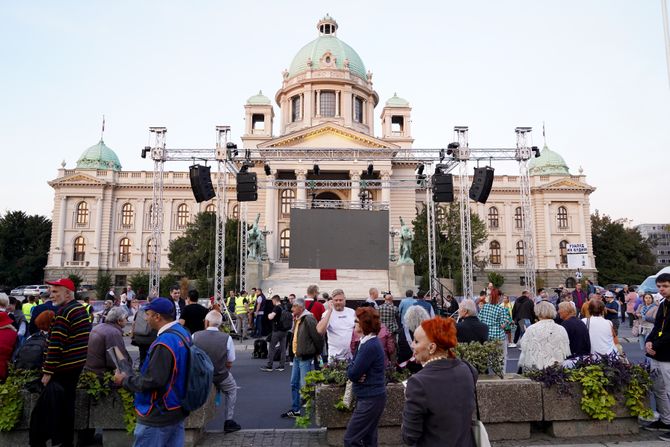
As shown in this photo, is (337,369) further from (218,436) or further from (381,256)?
(381,256)

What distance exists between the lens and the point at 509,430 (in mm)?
5961

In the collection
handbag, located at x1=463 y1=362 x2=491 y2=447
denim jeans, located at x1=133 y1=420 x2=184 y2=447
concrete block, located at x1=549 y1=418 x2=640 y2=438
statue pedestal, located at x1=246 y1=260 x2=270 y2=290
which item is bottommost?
concrete block, located at x1=549 y1=418 x2=640 y2=438

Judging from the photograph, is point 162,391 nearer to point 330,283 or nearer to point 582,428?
point 582,428

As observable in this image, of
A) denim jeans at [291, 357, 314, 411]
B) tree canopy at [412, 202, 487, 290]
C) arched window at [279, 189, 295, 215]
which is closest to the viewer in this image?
denim jeans at [291, 357, 314, 411]

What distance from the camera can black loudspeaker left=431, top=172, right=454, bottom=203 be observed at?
1983 centimetres

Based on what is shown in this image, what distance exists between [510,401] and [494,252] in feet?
179

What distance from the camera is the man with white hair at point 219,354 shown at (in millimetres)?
6250

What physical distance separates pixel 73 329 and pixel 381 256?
20234mm

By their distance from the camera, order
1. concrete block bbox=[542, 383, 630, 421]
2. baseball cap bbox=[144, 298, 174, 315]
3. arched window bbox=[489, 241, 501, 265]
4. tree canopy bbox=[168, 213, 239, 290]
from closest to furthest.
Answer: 1. baseball cap bbox=[144, 298, 174, 315]
2. concrete block bbox=[542, 383, 630, 421]
3. tree canopy bbox=[168, 213, 239, 290]
4. arched window bbox=[489, 241, 501, 265]

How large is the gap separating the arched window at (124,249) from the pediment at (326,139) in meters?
21.5

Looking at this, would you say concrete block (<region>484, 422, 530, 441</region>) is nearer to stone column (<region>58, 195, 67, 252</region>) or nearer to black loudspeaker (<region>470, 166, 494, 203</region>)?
black loudspeaker (<region>470, 166, 494, 203</region>)

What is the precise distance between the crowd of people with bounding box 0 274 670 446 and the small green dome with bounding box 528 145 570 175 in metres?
55.2

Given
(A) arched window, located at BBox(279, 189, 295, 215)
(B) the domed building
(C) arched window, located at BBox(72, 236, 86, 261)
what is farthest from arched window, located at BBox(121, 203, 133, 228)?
(A) arched window, located at BBox(279, 189, 295, 215)

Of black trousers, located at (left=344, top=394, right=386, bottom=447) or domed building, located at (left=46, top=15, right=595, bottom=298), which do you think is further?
domed building, located at (left=46, top=15, right=595, bottom=298)
